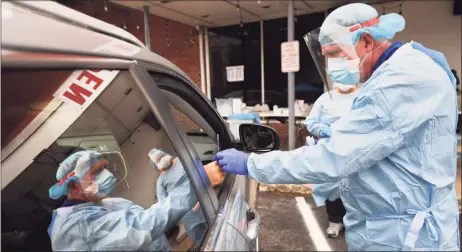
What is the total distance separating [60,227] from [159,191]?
30 cm

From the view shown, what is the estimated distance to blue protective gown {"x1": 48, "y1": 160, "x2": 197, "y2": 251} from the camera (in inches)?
24.1

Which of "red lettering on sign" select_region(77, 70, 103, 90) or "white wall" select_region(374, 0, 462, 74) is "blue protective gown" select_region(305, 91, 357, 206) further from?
"white wall" select_region(374, 0, 462, 74)

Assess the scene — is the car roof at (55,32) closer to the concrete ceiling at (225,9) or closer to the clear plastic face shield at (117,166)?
the clear plastic face shield at (117,166)

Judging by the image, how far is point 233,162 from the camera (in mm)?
1283

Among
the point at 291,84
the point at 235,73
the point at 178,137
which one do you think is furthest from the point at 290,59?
the point at 178,137

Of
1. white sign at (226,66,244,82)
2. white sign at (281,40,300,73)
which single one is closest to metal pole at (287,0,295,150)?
A: white sign at (281,40,300,73)

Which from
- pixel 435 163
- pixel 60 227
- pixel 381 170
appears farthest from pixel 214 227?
pixel 435 163

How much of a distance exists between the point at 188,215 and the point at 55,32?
63 cm

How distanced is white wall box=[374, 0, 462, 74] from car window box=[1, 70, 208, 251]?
5.84 meters

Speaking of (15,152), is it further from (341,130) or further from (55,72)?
(341,130)

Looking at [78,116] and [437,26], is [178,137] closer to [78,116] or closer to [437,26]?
[78,116]

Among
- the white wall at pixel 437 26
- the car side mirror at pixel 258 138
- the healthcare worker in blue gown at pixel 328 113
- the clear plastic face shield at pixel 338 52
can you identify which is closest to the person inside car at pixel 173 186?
the car side mirror at pixel 258 138

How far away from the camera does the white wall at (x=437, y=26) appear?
544 centimetres

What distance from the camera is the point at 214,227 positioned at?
99cm
